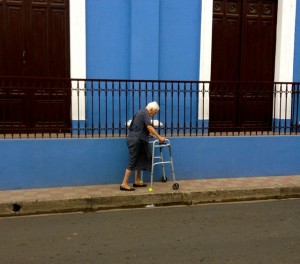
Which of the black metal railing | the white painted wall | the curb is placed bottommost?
the curb

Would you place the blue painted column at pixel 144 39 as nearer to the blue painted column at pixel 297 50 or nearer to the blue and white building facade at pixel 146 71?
the blue and white building facade at pixel 146 71

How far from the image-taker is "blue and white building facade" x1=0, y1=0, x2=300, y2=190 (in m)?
7.29

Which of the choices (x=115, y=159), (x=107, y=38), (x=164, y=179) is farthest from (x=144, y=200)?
(x=107, y=38)

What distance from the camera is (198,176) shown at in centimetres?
797

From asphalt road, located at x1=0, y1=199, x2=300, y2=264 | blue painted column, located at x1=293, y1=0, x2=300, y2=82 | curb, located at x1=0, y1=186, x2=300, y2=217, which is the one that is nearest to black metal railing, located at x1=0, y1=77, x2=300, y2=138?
blue painted column, located at x1=293, y1=0, x2=300, y2=82

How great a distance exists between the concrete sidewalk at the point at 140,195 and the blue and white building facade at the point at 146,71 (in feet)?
0.95

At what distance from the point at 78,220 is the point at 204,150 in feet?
10.0

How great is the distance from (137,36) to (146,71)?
0.72m

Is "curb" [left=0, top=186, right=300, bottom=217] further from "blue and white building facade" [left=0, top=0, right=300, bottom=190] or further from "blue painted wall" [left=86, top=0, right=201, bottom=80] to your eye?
"blue painted wall" [left=86, top=0, right=201, bottom=80]

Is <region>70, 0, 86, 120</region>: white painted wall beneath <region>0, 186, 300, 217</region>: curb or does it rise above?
above

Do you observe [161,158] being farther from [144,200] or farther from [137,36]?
[137,36]

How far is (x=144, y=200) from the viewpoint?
22.2 feet

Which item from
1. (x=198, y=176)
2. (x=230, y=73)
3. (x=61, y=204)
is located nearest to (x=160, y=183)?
(x=198, y=176)

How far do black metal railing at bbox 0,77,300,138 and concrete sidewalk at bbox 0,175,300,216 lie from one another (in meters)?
1.06
